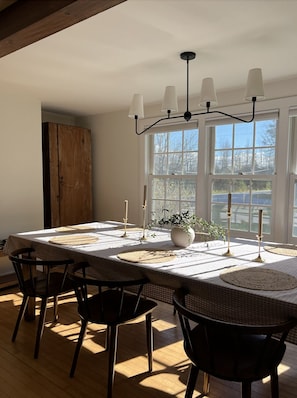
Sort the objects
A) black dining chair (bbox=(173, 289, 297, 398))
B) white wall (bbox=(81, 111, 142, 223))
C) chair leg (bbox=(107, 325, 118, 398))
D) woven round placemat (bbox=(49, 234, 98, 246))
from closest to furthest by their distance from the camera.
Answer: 1. black dining chair (bbox=(173, 289, 297, 398))
2. chair leg (bbox=(107, 325, 118, 398))
3. woven round placemat (bbox=(49, 234, 98, 246))
4. white wall (bbox=(81, 111, 142, 223))

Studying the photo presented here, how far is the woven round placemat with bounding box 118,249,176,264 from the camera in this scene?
6.89 feet

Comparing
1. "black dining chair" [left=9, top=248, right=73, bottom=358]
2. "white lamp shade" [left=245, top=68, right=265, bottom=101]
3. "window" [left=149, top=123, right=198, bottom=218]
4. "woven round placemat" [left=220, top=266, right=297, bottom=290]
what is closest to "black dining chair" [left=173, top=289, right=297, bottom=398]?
"woven round placemat" [left=220, top=266, right=297, bottom=290]

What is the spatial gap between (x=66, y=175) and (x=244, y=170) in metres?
2.46

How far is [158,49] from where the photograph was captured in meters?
2.50

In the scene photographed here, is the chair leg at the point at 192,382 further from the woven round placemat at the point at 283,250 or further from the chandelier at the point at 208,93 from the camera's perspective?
the chandelier at the point at 208,93

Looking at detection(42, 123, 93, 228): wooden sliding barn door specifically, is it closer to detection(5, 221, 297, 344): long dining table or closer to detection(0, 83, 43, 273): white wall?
detection(0, 83, 43, 273): white wall

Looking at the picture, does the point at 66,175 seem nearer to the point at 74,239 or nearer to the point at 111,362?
the point at 74,239

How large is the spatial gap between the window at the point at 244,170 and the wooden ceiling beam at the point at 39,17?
7.77 ft

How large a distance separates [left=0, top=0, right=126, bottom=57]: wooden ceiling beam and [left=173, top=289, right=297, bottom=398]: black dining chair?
1.47 m

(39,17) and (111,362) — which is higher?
(39,17)

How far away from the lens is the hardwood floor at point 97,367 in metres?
1.98

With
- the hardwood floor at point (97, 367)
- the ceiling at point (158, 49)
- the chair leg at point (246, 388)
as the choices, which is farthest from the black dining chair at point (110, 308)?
the ceiling at point (158, 49)

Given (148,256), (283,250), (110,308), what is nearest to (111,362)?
(110,308)

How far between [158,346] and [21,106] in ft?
10.4
